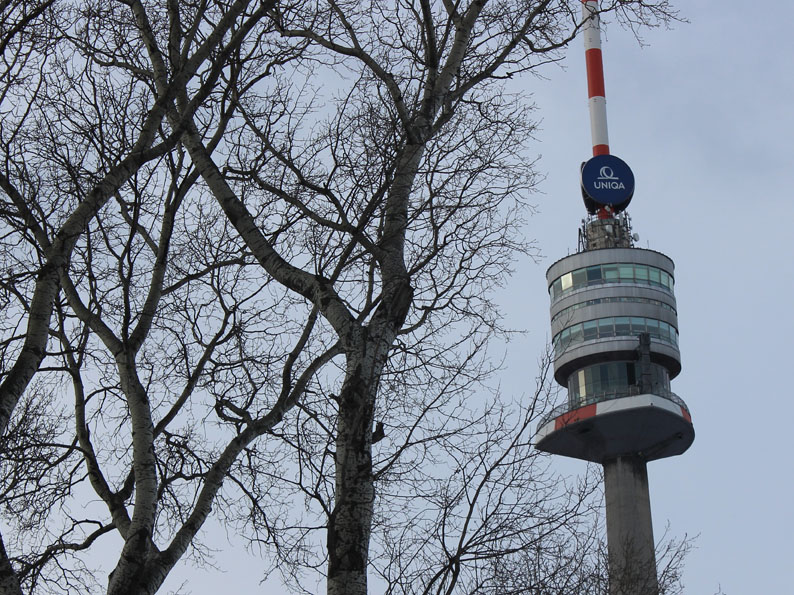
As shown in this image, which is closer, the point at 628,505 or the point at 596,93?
the point at 628,505

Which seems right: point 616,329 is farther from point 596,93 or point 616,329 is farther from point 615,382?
point 596,93

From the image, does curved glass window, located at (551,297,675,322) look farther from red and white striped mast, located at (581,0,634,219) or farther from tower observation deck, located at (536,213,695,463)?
red and white striped mast, located at (581,0,634,219)

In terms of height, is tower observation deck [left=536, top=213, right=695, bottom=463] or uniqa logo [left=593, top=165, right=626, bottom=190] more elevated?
uniqa logo [left=593, top=165, right=626, bottom=190]

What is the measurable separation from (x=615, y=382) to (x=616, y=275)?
322 inches

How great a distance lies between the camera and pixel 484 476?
748 centimetres

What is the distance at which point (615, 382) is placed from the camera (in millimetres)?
84375

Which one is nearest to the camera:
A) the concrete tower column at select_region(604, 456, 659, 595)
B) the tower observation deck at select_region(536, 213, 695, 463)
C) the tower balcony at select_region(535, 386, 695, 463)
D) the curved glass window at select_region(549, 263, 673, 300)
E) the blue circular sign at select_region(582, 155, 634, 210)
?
the concrete tower column at select_region(604, 456, 659, 595)

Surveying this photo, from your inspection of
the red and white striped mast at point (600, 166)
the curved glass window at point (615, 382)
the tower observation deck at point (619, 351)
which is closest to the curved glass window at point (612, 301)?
the tower observation deck at point (619, 351)

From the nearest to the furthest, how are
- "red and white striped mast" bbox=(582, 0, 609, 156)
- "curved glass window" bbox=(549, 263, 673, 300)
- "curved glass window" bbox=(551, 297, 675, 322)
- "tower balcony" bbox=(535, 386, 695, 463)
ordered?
"tower balcony" bbox=(535, 386, 695, 463) → "curved glass window" bbox=(551, 297, 675, 322) → "curved glass window" bbox=(549, 263, 673, 300) → "red and white striped mast" bbox=(582, 0, 609, 156)

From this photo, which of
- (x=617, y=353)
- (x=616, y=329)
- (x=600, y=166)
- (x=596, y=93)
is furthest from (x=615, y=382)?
(x=596, y=93)

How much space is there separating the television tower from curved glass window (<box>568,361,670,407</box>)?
76mm

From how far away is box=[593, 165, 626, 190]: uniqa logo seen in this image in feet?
284

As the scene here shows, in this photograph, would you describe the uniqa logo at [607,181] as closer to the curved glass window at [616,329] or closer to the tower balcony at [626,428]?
the curved glass window at [616,329]

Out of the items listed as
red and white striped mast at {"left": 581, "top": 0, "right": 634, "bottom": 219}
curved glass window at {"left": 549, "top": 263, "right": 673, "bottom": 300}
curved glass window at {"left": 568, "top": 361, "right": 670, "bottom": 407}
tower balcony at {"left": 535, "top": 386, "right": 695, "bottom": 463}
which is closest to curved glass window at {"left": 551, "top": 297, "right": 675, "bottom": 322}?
curved glass window at {"left": 549, "top": 263, "right": 673, "bottom": 300}
